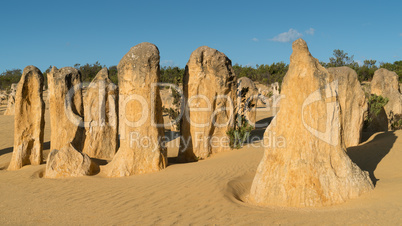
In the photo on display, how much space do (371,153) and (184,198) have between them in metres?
5.20

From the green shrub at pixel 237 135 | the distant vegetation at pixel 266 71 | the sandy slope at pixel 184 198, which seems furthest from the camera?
the distant vegetation at pixel 266 71

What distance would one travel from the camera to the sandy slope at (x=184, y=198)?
15.3 ft

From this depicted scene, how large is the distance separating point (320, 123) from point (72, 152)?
6238 mm

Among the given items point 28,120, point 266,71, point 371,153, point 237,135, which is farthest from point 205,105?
point 266,71

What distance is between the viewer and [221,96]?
36.3 feet

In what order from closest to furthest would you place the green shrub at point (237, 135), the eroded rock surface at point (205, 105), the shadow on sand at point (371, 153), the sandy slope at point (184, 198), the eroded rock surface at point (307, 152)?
1. the sandy slope at point (184, 198)
2. the eroded rock surface at point (307, 152)
3. the shadow on sand at point (371, 153)
4. the eroded rock surface at point (205, 105)
5. the green shrub at point (237, 135)

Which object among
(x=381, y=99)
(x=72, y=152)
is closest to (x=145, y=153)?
(x=72, y=152)

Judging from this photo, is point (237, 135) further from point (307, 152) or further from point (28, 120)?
point (28, 120)

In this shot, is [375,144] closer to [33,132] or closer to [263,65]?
[33,132]

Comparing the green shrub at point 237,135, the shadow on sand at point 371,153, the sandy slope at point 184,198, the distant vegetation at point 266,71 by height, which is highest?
the distant vegetation at point 266,71

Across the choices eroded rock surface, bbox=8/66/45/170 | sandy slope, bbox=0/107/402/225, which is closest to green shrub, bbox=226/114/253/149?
sandy slope, bbox=0/107/402/225

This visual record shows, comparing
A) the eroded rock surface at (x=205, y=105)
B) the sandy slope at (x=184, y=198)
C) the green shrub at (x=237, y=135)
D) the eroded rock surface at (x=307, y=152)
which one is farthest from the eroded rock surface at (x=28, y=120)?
the eroded rock surface at (x=307, y=152)

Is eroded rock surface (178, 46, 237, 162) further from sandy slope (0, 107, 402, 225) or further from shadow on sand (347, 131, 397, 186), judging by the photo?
shadow on sand (347, 131, 397, 186)

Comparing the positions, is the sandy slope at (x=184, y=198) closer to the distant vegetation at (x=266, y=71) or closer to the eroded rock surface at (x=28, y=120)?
the eroded rock surface at (x=28, y=120)
